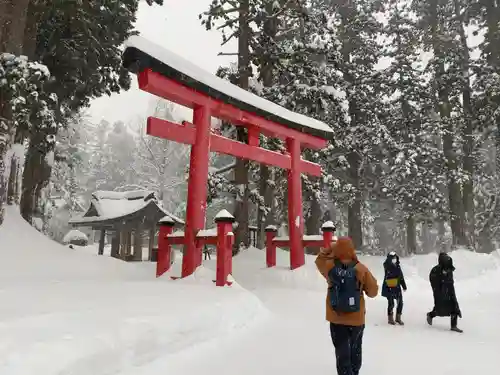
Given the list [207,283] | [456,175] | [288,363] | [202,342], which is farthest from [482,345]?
[456,175]

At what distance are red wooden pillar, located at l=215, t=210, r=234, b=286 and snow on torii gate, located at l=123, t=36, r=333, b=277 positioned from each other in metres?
0.55

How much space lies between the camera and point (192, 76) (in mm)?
8742

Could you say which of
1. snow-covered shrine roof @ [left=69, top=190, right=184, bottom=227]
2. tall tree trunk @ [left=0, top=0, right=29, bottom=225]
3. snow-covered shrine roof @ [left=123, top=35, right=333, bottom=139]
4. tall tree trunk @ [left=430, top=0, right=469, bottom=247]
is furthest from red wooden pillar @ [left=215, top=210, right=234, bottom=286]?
tall tree trunk @ [left=430, top=0, right=469, bottom=247]

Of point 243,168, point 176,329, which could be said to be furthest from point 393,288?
point 243,168

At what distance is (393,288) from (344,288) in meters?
4.57

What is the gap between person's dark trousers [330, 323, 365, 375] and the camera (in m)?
3.97

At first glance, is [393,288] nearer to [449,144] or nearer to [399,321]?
[399,321]

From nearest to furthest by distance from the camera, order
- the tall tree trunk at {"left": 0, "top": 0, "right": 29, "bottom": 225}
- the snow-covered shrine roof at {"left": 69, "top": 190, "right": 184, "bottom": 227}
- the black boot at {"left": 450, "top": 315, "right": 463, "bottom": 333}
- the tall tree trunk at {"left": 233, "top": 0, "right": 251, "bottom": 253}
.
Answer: the black boot at {"left": 450, "top": 315, "right": 463, "bottom": 333} < the tall tree trunk at {"left": 0, "top": 0, "right": 29, "bottom": 225} < the tall tree trunk at {"left": 233, "top": 0, "right": 251, "bottom": 253} < the snow-covered shrine roof at {"left": 69, "top": 190, "right": 184, "bottom": 227}

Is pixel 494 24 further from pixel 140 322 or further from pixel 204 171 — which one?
pixel 140 322

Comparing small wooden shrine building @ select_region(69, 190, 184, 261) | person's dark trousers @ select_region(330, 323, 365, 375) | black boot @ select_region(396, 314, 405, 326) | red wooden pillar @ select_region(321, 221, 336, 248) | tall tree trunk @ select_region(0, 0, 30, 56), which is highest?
tall tree trunk @ select_region(0, 0, 30, 56)

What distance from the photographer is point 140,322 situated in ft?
15.2

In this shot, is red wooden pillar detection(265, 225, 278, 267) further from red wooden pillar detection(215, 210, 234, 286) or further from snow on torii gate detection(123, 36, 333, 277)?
red wooden pillar detection(215, 210, 234, 286)

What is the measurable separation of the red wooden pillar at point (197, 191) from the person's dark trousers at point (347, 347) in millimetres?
4772

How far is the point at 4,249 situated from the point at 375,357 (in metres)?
7.35
